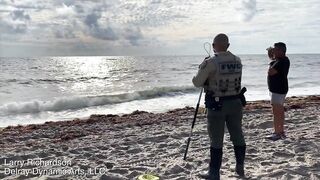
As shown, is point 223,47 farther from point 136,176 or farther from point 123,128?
point 123,128

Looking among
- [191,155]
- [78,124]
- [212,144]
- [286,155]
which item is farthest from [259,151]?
[78,124]

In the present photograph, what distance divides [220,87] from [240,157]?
→ 4.17 feet

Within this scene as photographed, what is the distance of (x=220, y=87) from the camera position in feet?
18.3

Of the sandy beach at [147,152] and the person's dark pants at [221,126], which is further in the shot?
the sandy beach at [147,152]

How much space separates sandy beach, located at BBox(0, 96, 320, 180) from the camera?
6.50 m

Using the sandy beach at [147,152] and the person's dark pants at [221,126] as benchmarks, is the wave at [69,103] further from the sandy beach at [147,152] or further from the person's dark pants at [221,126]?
the person's dark pants at [221,126]

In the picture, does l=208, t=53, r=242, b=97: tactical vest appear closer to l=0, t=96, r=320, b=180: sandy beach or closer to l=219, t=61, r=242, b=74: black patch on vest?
l=219, t=61, r=242, b=74: black patch on vest

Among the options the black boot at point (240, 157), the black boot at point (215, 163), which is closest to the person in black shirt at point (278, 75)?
the black boot at point (240, 157)

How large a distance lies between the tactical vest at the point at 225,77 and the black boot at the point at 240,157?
0.95 meters

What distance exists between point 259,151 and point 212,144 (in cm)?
231

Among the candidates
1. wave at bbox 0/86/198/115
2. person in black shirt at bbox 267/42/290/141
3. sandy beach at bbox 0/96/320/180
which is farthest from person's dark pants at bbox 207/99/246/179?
wave at bbox 0/86/198/115

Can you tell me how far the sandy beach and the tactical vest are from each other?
4.77 feet

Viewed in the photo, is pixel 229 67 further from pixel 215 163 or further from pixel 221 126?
pixel 215 163

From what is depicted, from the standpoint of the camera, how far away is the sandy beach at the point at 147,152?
6500 mm
